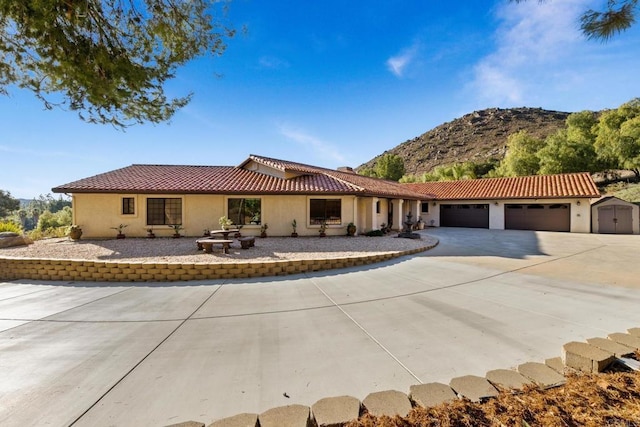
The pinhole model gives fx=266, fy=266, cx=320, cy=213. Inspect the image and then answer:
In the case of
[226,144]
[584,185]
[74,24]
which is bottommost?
[584,185]

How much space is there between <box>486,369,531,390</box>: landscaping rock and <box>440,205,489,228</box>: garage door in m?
23.2

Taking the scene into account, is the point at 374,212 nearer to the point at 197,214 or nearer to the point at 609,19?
the point at 197,214

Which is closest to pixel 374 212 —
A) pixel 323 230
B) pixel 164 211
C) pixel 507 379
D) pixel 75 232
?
pixel 323 230

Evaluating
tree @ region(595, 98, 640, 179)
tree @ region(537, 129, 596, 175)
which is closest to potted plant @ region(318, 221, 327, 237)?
tree @ region(537, 129, 596, 175)

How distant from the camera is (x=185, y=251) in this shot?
10.5 metres

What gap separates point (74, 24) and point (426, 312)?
8.69m

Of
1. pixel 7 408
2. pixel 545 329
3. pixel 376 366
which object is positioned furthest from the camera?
pixel 545 329

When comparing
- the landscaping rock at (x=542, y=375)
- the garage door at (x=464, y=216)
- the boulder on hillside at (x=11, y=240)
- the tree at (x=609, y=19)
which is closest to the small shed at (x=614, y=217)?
the garage door at (x=464, y=216)

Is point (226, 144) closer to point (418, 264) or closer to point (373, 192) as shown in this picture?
point (373, 192)

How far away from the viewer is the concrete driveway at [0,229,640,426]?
272 centimetres

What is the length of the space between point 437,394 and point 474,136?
298 ft

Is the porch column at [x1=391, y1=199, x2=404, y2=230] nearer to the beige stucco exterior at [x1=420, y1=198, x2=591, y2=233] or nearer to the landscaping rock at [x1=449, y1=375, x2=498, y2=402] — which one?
the beige stucco exterior at [x1=420, y1=198, x2=591, y2=233]

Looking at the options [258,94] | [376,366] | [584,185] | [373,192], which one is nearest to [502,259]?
[373,192]

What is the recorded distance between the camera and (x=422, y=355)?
11.0 feet
